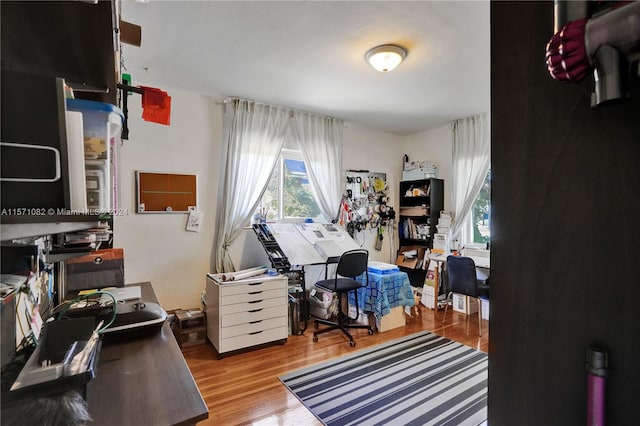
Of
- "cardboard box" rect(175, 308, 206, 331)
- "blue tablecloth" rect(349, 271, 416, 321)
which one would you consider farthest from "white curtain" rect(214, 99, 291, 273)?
"blue tablecloth" rect(349, 271, 416, 321)

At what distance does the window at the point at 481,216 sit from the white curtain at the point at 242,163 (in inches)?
111

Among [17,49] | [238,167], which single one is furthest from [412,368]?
[17,49]

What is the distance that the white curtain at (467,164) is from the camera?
394 centimetres

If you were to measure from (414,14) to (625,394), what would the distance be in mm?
2171

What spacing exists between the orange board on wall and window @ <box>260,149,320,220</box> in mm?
856

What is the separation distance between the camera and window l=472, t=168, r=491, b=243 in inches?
163

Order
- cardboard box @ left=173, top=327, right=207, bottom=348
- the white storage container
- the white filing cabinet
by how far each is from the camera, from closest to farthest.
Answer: the white storage container, the white filing cabinet, cardboard box @ left=173, top=327, right=207, bottom=348

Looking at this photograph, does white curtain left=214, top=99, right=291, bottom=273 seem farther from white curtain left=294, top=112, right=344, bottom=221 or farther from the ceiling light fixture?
the ceiling light fixture

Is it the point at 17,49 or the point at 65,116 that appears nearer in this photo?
the point at 65,116

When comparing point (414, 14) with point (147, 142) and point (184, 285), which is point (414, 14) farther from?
point (184, 285)

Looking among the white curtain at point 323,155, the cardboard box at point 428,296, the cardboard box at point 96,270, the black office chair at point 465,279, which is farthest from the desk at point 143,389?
the cardboard box at point 428,296

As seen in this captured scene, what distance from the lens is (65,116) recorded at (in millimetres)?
497

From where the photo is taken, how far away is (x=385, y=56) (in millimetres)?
2389

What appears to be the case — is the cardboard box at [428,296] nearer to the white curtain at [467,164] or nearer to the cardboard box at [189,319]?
the white curtain at [467,164]
